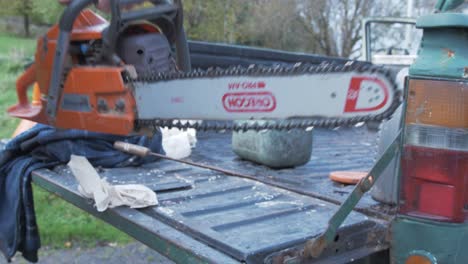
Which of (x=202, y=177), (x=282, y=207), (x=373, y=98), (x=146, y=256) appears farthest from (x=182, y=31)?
(x=146, y=256)

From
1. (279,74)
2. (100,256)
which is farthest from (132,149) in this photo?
(100,256)

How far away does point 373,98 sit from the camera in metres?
1.74

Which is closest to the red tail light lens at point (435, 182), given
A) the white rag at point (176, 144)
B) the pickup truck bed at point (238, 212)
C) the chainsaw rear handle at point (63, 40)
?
the pickup truck bed at point (238, 212)

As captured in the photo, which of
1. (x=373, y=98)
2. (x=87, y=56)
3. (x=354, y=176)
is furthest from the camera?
(x=354, y=176)

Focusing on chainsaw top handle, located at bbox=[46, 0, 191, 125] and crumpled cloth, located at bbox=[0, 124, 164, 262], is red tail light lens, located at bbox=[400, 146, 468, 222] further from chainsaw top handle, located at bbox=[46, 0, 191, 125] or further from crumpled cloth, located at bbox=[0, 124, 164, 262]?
crumpled cloth, located at bbox=[0, 124, 164, 262]

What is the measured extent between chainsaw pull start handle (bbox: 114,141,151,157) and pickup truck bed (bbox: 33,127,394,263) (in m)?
0.09

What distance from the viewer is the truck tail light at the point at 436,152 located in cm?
161

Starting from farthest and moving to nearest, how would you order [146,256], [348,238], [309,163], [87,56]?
[146,256], [309,163], [87,56], [348,238]

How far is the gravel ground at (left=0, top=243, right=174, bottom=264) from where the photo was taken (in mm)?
4684

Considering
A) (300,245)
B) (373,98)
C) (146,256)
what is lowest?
(146,256)

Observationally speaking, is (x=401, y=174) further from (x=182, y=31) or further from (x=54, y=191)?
(x=54, y=191)

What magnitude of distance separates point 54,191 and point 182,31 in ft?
3.26

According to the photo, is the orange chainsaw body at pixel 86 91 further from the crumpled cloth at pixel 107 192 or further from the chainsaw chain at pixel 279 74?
the crumpled cloth at pixel 107 192

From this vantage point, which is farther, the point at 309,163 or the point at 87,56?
the point at 309,163
